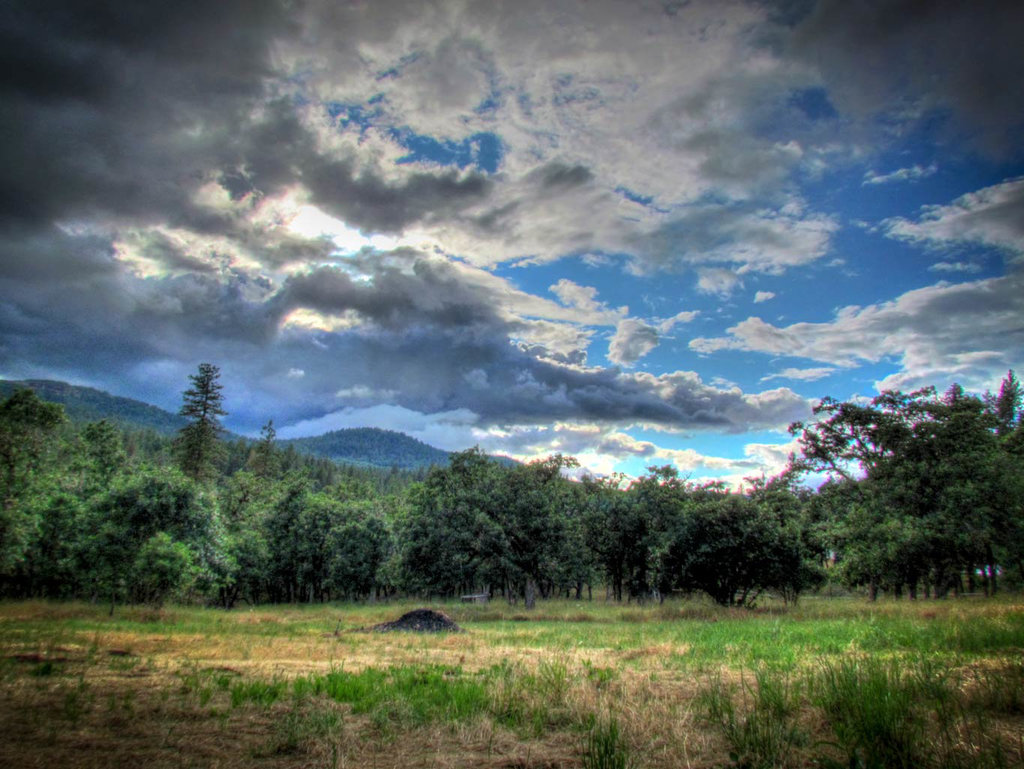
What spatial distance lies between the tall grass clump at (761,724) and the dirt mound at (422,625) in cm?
1935

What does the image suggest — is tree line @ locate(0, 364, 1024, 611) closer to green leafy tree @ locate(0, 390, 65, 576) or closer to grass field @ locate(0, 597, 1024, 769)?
green leafy tree @ locate(0, 390, 65, 576)

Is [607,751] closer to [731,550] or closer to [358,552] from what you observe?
[731,550]

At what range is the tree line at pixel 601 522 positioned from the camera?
29.9m

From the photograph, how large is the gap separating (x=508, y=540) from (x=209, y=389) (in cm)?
4905

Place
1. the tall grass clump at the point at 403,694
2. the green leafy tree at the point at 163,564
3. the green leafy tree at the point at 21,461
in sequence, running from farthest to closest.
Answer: the green leafy tree at the point at 21,461 < the green leafy tree at the point at 163,564 < the tall grass clump at the point at 403,694

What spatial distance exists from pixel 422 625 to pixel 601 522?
89.6 feet

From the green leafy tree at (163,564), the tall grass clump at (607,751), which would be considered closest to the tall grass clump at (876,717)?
the tall grass clump at (607,751)

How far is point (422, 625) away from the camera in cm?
2520

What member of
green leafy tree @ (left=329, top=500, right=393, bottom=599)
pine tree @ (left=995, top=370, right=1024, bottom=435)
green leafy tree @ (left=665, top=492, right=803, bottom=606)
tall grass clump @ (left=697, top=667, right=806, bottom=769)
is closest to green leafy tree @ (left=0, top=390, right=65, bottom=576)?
green leafy tree @ (left=329, top=500, right=393, bottom=599)

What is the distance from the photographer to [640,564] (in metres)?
48.3

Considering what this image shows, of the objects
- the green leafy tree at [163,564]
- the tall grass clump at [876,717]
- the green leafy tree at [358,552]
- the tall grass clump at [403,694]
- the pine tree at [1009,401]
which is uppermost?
the pine tree at [1009,401]

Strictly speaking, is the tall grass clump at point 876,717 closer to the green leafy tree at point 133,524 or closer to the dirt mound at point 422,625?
the dirt mound at point 422,625

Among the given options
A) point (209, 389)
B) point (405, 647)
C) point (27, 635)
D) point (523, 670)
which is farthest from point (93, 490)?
point (523, 670)

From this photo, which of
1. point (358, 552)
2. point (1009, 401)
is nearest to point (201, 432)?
point (358, 552)
